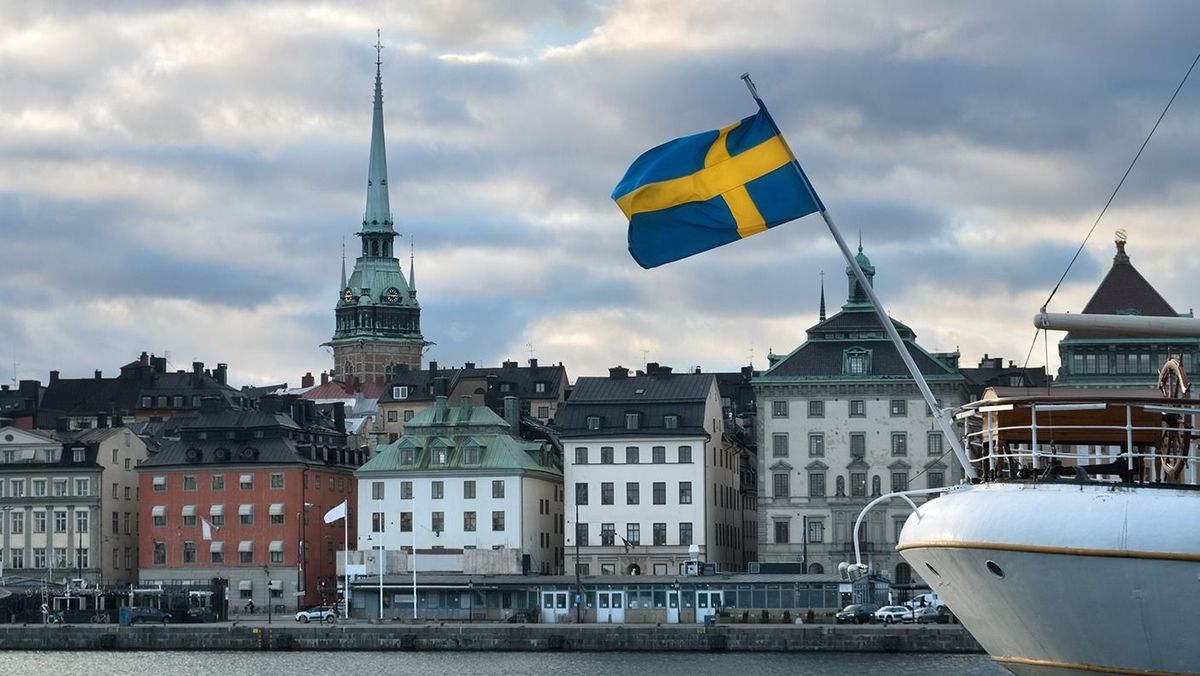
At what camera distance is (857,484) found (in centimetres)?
12144

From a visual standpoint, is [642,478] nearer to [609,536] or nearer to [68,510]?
[609,536]

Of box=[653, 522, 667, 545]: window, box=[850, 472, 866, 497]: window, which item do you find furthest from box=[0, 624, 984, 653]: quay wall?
box=[850, 472, 866, 497]: window

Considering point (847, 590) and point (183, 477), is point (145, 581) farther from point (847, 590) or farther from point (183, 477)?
point (847, 590)

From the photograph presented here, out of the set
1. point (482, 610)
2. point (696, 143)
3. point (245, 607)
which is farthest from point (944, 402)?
point (696, 143)

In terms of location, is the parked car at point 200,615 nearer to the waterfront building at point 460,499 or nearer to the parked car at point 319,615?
the parked car at point 319,615

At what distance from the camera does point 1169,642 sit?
36656mm

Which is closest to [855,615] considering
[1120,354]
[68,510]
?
[1120,354]

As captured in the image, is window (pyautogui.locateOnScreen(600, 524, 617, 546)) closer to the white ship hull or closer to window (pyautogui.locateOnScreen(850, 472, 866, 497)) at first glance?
window (pyautogui.locateOnScreen(850, 472, 866, 497))

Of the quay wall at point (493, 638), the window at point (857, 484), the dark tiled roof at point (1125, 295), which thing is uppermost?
the dark tiled roof at point (1125, 295)

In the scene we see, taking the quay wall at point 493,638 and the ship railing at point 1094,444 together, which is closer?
the ship railing at point 1094,444

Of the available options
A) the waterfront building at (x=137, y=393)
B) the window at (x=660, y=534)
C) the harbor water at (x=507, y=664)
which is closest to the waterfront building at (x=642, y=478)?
the window at (x=660, y=534)

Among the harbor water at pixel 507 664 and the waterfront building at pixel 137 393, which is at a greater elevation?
the waterfront building at pixel 137 393

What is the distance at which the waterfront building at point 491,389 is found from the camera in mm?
169125

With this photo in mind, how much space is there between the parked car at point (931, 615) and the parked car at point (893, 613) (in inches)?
9.7
